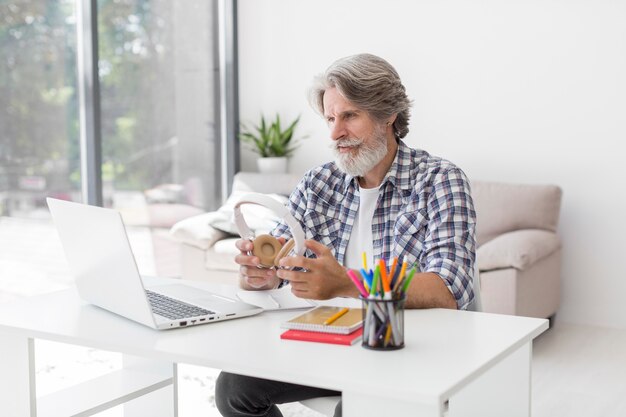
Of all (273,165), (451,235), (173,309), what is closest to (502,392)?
(451,235)

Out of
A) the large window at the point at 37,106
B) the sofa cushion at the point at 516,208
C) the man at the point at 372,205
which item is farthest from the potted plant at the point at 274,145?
the man at the point at 372,205

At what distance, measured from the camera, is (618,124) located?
4.15 m

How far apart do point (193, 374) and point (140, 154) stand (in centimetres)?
179

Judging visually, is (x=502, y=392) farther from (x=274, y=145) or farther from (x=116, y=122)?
(x=274, y=145)

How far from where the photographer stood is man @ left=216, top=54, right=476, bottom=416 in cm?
191

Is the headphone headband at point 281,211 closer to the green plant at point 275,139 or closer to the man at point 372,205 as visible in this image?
the man at point 372,205

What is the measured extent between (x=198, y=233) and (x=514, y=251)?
1711 mm

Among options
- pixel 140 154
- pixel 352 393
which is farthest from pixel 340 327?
pixel 140 154

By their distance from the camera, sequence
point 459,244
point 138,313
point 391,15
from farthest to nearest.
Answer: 1. point 391,15
2. point 459,244
3. point 138,313

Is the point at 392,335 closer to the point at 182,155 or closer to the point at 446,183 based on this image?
the point at 446,183

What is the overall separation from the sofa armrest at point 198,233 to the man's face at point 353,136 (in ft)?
7.73

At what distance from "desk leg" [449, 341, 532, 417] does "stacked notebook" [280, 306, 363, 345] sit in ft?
0.89

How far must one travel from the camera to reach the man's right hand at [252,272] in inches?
74.3

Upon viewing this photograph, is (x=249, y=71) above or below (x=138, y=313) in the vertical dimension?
above
